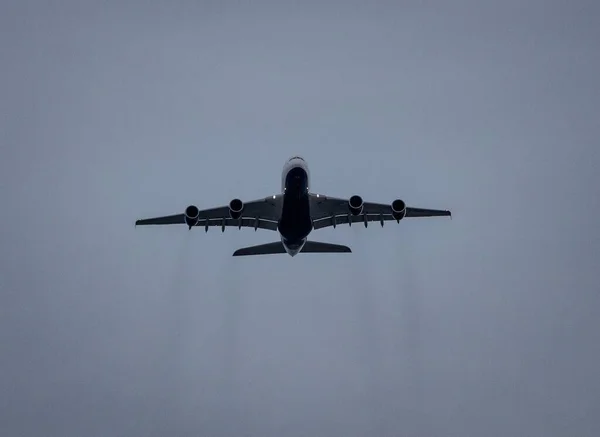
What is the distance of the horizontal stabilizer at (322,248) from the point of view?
39594 mm

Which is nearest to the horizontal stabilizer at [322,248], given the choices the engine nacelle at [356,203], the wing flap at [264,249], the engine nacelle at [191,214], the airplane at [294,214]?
the airplane at [294,214]

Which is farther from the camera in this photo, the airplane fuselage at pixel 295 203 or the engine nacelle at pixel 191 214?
→ the engine nacelle at pixel 191 214

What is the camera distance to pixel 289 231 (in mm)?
36500

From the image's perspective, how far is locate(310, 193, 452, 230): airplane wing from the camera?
39125 mm

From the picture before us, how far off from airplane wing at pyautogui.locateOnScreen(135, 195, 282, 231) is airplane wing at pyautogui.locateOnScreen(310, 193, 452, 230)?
2535mm

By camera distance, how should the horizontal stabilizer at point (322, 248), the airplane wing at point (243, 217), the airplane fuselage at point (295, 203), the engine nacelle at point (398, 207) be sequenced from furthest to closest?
the horizontal stabilizer at point (322, 248) → the airplane wing at point (243, 217) → the engine nacelle at point (398, 207) → the airplane fuselage at point (295, 203)

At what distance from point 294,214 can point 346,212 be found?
6.04 m

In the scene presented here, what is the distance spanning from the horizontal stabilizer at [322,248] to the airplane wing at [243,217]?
286 centimetres

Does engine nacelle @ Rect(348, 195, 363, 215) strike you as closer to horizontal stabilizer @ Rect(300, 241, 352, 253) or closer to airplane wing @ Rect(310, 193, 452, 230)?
airplane wing @ Rect(310, 193, 452, 230)

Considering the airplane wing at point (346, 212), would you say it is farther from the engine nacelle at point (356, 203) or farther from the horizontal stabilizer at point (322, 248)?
the horizontal stabilizer at point (322, 248)

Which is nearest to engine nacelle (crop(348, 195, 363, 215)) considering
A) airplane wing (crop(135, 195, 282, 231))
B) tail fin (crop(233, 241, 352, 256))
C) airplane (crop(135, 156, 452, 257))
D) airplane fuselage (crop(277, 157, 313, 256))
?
airplane (crop(135, 156, 452, 257))

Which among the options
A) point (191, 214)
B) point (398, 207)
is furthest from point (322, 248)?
point (191, 214)

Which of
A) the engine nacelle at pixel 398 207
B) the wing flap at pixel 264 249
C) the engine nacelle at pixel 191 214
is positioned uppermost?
the engine nacelle at pixel 398 207

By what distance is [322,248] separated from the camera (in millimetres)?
39812
